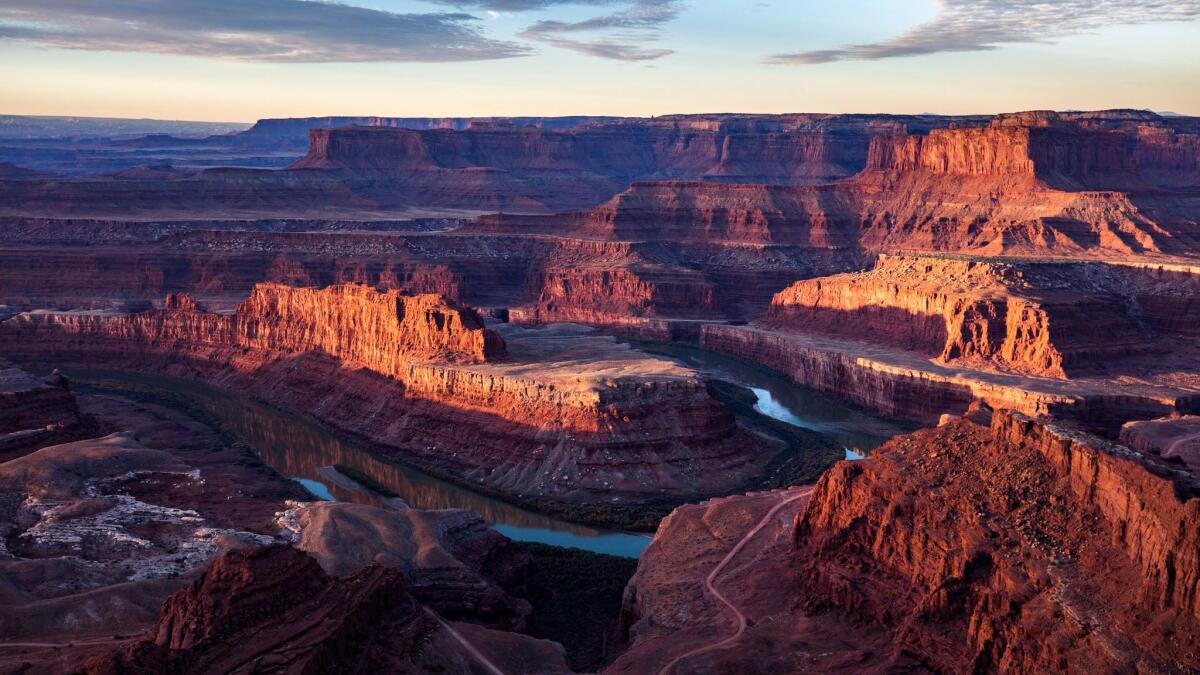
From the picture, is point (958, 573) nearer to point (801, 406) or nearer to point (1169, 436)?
point (1169, 436)

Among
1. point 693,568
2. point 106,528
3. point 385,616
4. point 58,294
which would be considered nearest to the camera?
point 385,616

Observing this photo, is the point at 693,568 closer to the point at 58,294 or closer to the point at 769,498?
the point at 769,498

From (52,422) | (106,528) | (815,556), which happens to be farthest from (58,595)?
(52,422)

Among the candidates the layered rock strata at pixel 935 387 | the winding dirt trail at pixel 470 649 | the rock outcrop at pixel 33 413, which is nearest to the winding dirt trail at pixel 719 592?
the winding dirt trail at pixel 470 649

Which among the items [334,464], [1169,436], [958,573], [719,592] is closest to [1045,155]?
[1169,436]

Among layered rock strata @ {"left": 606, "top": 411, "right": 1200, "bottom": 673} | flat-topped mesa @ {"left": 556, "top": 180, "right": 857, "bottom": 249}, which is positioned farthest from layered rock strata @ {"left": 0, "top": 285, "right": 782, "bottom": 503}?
flat-topped mesa @ {"left": 556, "top": 180, "right": 857, "bottom": 249}

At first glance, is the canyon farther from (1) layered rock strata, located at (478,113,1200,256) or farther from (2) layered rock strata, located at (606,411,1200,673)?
(1) layered rock strata, located at (478,113,1200,256)
